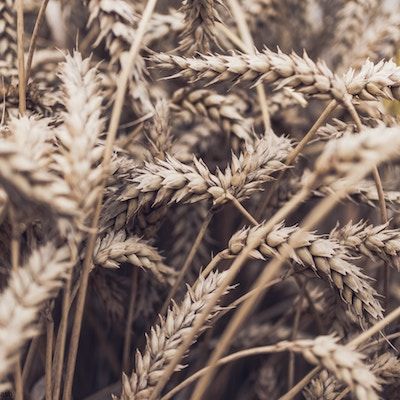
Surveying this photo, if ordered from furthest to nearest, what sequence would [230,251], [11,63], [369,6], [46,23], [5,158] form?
[46,23]
[369,6]
[11,63]
[230,251]
[5,158]

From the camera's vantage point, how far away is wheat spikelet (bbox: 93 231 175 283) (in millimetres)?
826

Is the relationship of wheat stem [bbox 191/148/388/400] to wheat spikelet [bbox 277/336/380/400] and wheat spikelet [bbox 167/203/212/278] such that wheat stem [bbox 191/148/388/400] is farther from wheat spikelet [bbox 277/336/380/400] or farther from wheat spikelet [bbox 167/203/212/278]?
wheat spikelet [bbox 167/203/212/278]

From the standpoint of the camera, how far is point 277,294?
59.9 inches

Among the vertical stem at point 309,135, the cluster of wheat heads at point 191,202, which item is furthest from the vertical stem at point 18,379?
the vertical stem at point 309,135

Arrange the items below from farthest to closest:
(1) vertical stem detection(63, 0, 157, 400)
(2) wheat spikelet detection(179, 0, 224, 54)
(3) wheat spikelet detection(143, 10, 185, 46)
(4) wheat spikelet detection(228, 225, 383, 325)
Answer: (3) wheat spikelet detection(143, 10, 185, 46) → (2) wheat spikelet detection(179, 0, 224, 54) → (4) wheat spikelet detection(228, 225, 383, 325) → (1) vertical stem detection(63, 0, 157, 400)

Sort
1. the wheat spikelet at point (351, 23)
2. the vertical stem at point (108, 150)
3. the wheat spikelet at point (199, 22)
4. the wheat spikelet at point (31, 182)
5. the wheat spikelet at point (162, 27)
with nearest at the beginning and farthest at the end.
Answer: the wheat spikelet at point (31, 182), the vertical stem at point (108, 150), the wheat spikelet at point (199, 22), the wheat spikelet at point (162, 27), the wheat spikelet at point (351, 23)

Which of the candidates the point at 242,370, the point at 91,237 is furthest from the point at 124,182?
the point at 242,370

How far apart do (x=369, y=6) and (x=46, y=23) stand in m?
0.77

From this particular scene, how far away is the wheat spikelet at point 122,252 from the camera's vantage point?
32.5 inches

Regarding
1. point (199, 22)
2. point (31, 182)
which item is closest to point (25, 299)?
point (31, 182)

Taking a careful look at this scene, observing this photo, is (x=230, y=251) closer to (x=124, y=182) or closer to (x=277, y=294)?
(x=124, y=182)

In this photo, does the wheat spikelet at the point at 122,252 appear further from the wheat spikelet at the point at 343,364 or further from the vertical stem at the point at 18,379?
the wheat spikelet at the point at 343,364

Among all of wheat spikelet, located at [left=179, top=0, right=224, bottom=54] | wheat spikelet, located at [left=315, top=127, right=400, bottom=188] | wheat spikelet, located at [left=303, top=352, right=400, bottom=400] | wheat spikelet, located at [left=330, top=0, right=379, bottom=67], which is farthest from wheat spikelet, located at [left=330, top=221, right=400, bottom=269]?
wheat spikelet, located at [left=330, top=0, right=379, bottom=67]

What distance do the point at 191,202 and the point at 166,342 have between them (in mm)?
200
